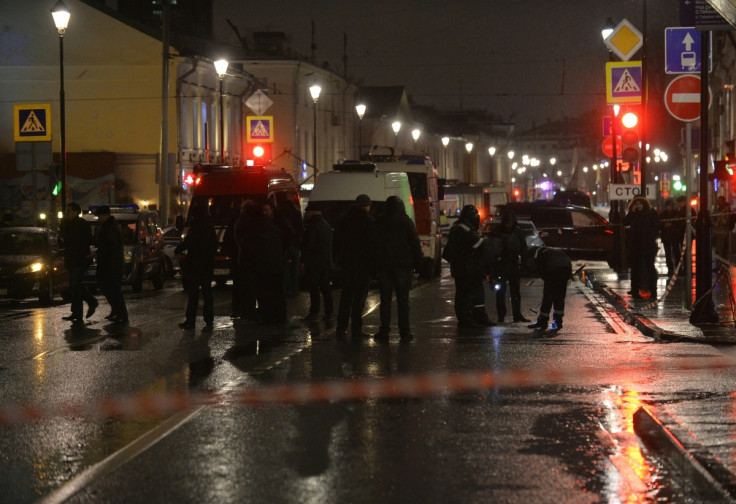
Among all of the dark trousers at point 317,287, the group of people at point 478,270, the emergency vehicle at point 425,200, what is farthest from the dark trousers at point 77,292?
the emergency vehicle at point 425,200

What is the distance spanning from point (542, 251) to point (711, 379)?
5.51m

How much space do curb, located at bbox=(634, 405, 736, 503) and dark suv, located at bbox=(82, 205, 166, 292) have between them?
18.0 m

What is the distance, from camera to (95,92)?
179 feet

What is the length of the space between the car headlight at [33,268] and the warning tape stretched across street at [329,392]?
12.2m

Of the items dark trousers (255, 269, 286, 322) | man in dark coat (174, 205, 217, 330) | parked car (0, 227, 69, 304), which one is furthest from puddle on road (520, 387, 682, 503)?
parked car (0, 227, 69, 304)

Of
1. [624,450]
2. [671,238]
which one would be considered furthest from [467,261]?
[671,238]

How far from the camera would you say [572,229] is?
34.8m

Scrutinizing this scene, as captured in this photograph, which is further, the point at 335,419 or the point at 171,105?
the point at 171,105

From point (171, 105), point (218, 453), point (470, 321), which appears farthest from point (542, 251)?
point (171, 105)

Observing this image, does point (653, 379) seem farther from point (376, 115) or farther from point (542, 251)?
point (376, 115)

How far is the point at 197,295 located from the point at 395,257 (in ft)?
10.9

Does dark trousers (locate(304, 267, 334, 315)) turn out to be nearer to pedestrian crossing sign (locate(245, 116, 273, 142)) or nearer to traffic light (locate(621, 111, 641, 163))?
traffic light (locate(621, 111, 641, 163))

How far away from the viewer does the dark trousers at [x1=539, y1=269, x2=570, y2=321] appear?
16625mm

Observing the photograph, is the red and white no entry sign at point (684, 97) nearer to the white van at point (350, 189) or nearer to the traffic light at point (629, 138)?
the white van at point (350, 189)
